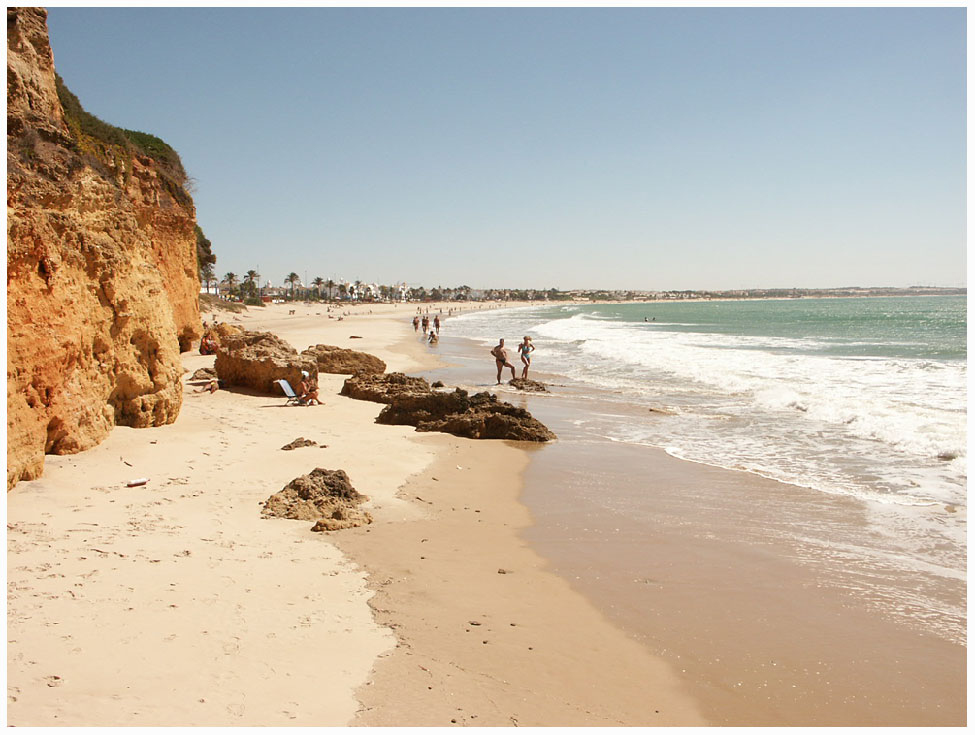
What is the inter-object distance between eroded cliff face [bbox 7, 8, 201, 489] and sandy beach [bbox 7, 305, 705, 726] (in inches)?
23.0

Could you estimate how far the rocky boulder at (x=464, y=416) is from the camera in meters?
10.4

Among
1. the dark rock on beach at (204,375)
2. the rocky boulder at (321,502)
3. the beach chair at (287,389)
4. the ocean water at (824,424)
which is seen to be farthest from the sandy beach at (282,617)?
the dark rock on beach at (204,375)

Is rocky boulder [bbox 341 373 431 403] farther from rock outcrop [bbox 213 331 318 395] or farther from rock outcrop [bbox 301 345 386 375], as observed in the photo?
rock outcrop [bbox 301 345 386 375]

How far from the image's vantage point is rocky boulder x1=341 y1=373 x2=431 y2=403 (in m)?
12.9

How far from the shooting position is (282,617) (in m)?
3.91

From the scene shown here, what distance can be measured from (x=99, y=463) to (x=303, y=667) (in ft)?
14.8

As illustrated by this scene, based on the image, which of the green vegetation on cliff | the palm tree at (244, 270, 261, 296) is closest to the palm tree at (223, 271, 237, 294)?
the palm tree at (244, 270, 261, 296)

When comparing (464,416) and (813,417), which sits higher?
(464,416)

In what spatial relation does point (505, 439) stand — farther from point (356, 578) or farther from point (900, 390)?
point (900, 390)

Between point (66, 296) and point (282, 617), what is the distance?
4.79 metres

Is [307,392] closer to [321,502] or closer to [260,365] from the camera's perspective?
[260,365]

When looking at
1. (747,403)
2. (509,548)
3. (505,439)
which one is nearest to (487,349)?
(747,403)

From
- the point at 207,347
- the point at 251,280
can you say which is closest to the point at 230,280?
the point at 251,280

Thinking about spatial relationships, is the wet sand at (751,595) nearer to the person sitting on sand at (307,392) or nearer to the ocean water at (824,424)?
the ocean water at (824,424)
